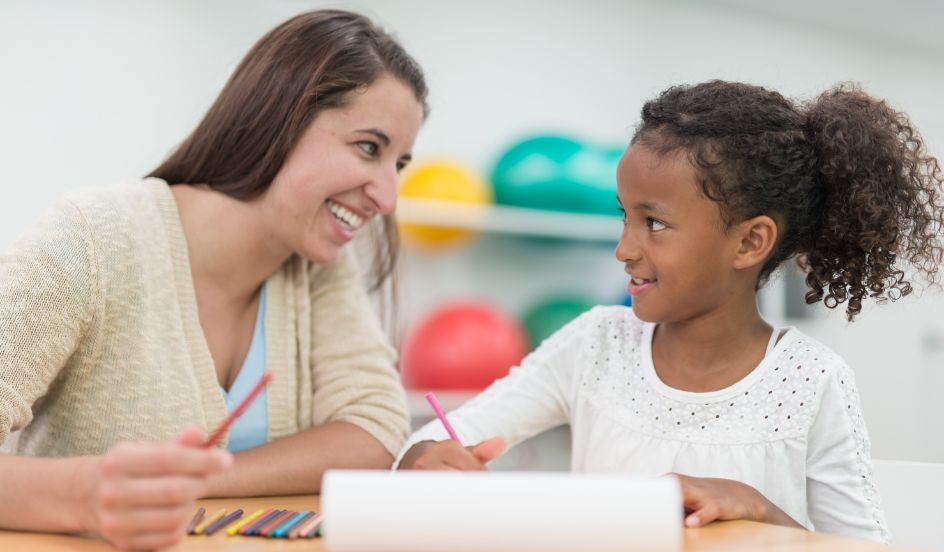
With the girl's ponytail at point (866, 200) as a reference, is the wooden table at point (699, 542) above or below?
below

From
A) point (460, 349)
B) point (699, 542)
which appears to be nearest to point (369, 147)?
point (699, 542)

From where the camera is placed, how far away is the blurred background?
299 cm

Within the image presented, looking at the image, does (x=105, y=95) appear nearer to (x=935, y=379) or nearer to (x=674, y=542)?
(x=674, y=542)

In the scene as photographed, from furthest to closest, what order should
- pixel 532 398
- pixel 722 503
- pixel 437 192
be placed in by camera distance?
pixel 437 192
pixel 532 398
pixel 722 503

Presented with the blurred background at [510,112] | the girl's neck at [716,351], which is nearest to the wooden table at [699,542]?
the girl's neck at [716,351]

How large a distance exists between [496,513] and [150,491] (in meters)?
0.25

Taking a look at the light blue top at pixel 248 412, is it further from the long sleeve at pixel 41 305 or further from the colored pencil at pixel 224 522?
the colored pencil at pixel 224 522

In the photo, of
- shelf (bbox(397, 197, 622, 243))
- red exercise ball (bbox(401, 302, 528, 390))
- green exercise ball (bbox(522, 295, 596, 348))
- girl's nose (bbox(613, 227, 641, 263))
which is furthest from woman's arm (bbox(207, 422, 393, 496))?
green exercise ball (bbox(522, 295, 596, 348))

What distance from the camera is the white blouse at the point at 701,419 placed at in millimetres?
1124

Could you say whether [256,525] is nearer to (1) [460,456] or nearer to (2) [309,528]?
(2) [309,528]

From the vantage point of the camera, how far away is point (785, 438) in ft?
3.74

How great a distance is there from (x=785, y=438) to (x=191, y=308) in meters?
0.80

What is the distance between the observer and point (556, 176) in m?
3.19

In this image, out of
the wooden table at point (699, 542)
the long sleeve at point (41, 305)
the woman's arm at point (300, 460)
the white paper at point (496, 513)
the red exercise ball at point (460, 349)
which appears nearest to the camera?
the white paper at point (496, 513)
